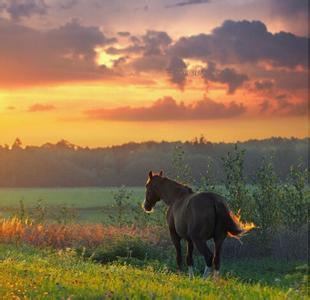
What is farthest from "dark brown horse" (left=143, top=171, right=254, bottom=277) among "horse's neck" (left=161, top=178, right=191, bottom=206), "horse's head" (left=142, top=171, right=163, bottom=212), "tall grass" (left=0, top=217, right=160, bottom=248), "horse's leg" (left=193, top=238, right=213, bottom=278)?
"tall grass" (left=0, top=217, right=160, bottom=248)

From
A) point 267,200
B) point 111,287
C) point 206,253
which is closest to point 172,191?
point 206,253

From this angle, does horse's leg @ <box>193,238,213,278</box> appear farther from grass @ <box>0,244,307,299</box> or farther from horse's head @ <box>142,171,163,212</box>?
horse's head @ <box>142,171,163,212</box>

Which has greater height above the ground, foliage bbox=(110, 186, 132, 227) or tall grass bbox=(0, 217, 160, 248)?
foliage bbox=(110, 186, 132, 227)

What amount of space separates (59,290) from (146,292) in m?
1.36

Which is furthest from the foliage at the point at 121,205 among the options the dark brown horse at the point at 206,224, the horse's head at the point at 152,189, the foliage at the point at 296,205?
the dark brown horse at the point at 206,224

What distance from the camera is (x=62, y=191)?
6650 cm

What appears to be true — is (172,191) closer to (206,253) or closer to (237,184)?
(206,253)

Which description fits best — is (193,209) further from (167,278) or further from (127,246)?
(127,246)

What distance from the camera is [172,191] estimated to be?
57.5ft

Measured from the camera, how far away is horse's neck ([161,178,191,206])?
56.2 ft

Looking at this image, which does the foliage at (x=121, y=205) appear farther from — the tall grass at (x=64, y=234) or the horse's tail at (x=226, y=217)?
the horse's tail at (x=226, y=217)

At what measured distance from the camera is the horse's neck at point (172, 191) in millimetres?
17119

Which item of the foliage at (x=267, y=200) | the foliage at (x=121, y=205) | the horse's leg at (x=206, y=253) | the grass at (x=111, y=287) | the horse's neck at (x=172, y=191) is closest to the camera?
the grass at (x=111, y=287)

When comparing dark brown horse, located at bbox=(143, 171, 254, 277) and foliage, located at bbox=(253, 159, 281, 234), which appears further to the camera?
foliage, located at bbox=(253, 159, 281, 234)
